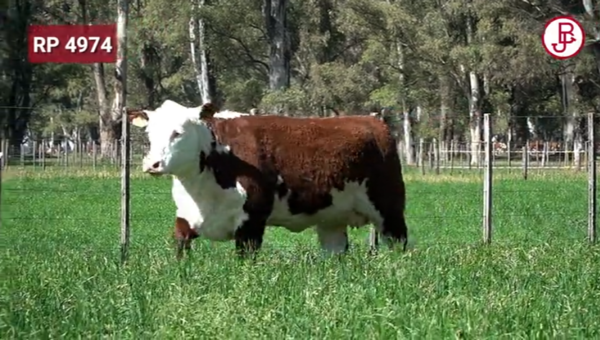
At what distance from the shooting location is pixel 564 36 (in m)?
Result: 37.3

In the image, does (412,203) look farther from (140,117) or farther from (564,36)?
(564,36)

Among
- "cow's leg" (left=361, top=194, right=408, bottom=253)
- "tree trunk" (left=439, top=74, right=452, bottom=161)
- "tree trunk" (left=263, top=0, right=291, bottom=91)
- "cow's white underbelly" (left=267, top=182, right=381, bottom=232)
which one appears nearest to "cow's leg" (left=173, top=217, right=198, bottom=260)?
"cow's white underbelly" (left=267, top=182, right=381, bottom=232)

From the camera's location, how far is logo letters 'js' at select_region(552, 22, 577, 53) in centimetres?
3547

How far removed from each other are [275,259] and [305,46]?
142ft

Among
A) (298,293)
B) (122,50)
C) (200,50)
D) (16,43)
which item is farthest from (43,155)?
(200,50)

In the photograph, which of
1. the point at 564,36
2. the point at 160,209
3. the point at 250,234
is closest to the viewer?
the point at 250,234

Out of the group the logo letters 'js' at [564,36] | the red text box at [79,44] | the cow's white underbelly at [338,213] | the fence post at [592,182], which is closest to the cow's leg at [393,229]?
the cow's white underbelly at [338,213]

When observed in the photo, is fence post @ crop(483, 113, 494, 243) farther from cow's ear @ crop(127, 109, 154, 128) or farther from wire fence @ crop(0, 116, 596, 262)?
cow's ear @ crop(127, 109, 154, 128)

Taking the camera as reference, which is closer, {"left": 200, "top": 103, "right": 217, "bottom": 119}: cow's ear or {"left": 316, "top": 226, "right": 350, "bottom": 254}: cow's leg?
{"left": 200, "top": 103, "right": 217, "bottom": 119}: cow's ear

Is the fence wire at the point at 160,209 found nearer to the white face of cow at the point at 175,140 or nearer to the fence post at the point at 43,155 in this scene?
the fence post at the point at 43,155

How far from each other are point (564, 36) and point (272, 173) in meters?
29.2

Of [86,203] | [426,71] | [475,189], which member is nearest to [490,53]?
[426,71]

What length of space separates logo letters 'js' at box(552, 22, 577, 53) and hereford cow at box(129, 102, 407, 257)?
2574 cm

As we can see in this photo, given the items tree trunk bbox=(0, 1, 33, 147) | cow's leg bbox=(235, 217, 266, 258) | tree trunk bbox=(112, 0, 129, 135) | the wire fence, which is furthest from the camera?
the wire fence
